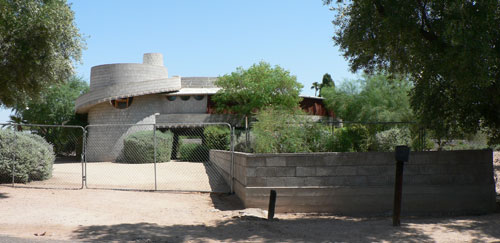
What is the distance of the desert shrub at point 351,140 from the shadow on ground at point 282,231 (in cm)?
278

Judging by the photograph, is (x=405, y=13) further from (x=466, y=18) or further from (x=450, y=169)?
(x=450, y=169)

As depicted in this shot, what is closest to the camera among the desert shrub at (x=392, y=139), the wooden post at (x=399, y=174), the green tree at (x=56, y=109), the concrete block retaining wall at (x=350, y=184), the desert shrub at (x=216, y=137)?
the wooden post at (x=399, y=174)

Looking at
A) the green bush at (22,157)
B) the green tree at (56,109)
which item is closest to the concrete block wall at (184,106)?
the green tree at (56,109)

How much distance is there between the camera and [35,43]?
1137 cm

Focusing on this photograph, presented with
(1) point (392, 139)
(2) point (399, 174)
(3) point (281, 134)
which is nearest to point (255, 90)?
(1) point (392, 139)

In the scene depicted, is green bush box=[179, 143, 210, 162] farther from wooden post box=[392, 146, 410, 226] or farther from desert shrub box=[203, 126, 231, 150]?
wooden post box=[392, 146, 410, 226]

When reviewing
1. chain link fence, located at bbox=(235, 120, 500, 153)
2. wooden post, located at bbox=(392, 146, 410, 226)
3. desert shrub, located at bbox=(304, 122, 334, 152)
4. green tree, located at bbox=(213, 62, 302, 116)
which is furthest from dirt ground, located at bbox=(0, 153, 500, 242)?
green tree, located at bbox=(213, 62, 302, 116)

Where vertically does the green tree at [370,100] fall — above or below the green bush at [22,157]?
above

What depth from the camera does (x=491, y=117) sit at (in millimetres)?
9562

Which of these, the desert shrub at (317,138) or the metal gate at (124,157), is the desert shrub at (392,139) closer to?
the desert shrub at (317,138)

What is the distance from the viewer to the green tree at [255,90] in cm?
3005

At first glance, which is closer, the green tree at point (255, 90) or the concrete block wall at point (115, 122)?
the concrete block wall at point (115, 122)

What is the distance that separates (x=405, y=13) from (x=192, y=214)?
6.29 metres

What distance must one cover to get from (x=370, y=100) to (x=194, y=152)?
18.8 metres
